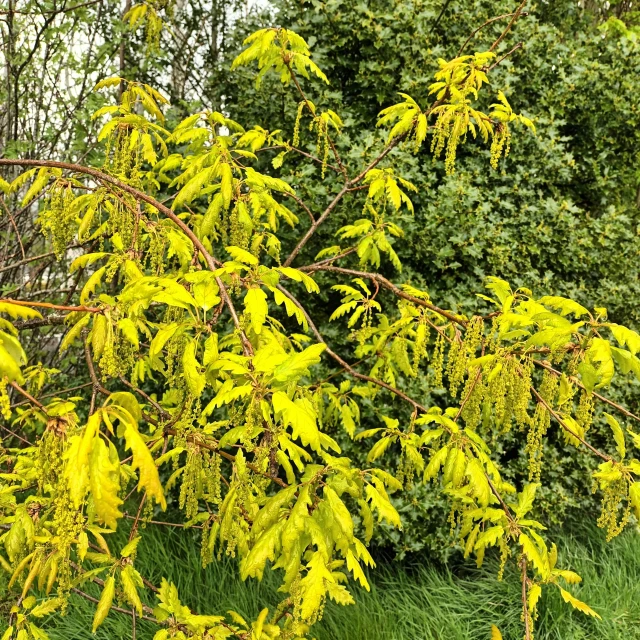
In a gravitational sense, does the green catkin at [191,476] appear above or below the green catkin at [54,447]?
below

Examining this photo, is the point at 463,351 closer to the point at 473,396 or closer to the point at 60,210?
the point at 473,396

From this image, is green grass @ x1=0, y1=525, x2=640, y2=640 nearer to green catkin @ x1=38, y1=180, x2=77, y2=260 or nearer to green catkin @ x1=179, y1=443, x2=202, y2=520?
green catkin @ x1=179, y1=443, x2=202, y2=520

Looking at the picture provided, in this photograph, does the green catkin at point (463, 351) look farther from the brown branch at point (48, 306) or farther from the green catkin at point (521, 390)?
the brown branch at point (48, 306)

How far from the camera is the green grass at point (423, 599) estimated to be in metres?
3.22

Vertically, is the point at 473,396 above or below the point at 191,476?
below

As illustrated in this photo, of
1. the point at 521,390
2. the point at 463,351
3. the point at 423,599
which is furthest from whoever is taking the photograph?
the point at 423,599

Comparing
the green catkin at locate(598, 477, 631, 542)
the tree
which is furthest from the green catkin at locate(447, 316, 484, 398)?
the green catkin at locate(598, 477, 631, 542)

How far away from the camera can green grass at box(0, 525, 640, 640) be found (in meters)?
3.22

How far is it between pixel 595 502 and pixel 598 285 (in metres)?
1.72

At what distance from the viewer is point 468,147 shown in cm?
454

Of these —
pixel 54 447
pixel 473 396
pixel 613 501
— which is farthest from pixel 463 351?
pixel 54 447

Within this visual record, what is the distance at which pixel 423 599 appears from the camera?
144 inches

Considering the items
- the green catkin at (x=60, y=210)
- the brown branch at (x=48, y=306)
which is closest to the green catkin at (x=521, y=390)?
the brown branch at (x=48, y=306)

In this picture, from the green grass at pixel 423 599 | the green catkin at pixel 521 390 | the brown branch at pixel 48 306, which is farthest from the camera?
the green grass at pixel 423 599
